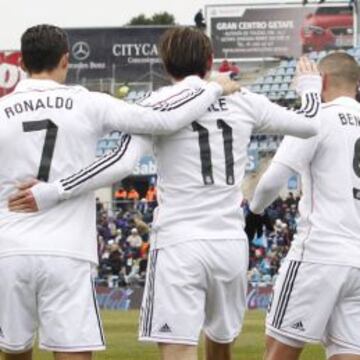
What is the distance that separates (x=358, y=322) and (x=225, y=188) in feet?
4.31

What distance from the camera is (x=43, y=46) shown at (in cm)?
652

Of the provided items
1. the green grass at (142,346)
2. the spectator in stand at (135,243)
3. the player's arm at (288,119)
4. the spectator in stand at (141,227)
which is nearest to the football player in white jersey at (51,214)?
the player's arm at (288,119)

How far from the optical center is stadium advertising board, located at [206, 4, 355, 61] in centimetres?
5172

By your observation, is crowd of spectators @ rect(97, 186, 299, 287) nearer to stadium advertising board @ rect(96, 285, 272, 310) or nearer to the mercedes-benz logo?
stadium advertising board @ rect(96, 285, 272, 310)

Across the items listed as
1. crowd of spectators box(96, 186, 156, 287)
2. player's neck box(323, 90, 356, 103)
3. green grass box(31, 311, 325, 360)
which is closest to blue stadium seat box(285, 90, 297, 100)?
crowd of spectators box(96, 186, 156, 287)

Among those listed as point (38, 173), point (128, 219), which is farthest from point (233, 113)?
point (128, 219)

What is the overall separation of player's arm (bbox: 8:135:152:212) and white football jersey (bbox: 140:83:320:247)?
0.28 meters

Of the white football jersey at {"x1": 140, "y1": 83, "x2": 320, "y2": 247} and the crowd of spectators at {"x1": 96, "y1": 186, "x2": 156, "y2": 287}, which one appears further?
the crowd of spectators at {"x1": 96, "y1": 186, "x2": 156, "y2": 287}

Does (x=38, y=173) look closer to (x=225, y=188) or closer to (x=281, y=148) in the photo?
(x=225, y=188)

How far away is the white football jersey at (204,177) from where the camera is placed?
6867mm

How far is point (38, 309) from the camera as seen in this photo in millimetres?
6461

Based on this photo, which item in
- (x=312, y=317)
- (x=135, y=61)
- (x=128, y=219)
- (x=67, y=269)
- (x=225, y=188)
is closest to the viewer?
(x=67, y=269)

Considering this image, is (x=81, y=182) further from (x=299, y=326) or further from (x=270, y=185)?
(x=299, y=326)

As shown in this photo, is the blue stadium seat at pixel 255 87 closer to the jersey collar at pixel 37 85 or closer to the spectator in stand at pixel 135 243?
the spectator in stand at pixel 135 243
